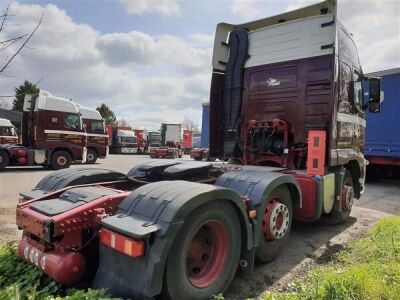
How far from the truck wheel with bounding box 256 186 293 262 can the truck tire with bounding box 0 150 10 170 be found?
1377cm

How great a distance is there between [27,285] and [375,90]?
5.88 metres

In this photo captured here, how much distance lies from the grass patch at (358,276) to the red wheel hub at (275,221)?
532 mm

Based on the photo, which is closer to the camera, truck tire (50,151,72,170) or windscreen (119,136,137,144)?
truck tire (50,151,72,170)

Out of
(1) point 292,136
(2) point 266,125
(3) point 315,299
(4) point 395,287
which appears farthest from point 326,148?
(3) point 315,299

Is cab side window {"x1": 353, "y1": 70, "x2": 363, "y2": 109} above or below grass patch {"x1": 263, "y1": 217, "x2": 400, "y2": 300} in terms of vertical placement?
above

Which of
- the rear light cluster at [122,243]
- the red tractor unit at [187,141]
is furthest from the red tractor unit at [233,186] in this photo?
the red tractor unit at [187,141]

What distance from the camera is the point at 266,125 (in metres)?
5.76

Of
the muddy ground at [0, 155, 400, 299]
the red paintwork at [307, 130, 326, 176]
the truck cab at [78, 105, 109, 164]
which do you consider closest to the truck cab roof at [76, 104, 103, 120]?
the truck cab at [78, 105, 109, 164]

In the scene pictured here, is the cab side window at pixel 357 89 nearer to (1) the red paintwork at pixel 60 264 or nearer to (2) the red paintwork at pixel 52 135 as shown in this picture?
(1) the red paintwork at pixel 60 264

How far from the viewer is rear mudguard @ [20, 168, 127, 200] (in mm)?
3772

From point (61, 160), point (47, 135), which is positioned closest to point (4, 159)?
point (47, 135)

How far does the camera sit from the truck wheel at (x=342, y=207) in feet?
17.7

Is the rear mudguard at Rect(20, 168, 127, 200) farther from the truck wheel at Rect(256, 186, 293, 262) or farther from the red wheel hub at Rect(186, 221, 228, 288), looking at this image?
the truck wheel at Rect(256, 186, 293, 262)

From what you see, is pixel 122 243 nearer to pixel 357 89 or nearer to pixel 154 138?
pixel 357 89
